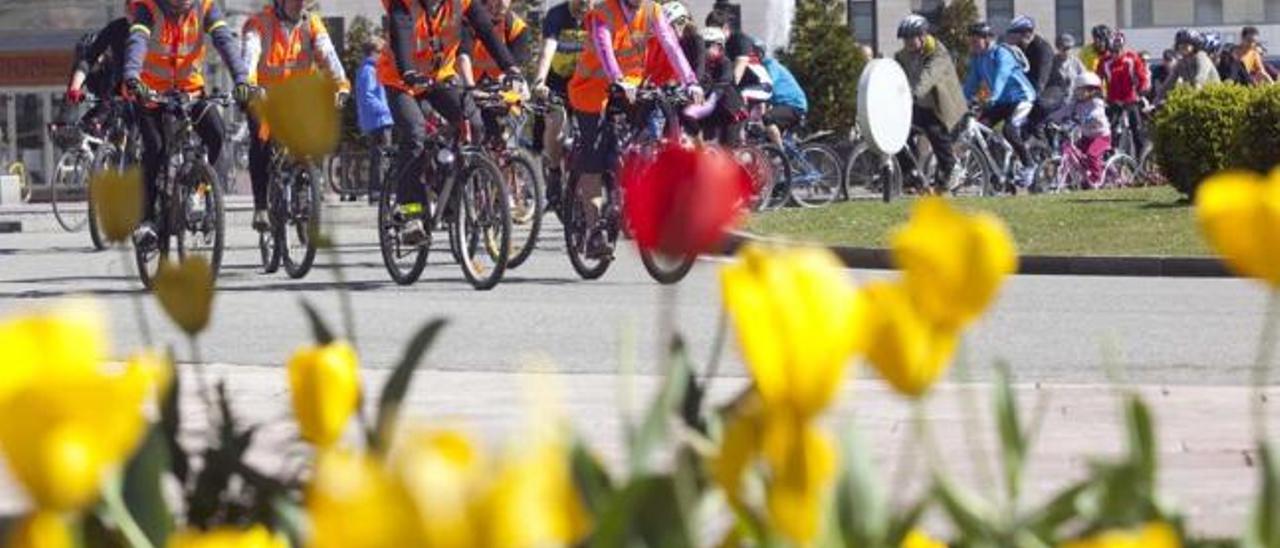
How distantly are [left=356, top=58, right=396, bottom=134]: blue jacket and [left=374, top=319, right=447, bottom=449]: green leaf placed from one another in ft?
69.0

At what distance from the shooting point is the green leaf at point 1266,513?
1.32m

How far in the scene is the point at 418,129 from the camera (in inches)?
517

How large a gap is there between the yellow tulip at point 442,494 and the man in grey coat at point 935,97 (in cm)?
2162

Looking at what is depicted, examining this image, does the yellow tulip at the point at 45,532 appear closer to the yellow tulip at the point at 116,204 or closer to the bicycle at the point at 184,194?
the yellow tulip at the point at 116,204

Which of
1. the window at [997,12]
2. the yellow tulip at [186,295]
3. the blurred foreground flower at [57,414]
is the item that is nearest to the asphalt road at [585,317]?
the yellow tulip at [186,295]

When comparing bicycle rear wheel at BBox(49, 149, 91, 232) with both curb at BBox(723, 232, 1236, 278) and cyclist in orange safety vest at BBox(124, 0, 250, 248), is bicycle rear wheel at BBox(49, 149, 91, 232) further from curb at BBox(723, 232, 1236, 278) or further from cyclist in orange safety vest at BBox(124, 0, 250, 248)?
curb at BBox(723, 232, 1236, 278)

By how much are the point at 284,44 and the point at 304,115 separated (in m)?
12.6

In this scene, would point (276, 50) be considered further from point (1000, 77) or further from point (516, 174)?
point (1000, 77)

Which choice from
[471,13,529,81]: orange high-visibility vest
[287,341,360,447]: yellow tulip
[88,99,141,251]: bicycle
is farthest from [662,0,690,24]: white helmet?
[287,341,360,447]: yellow tulip

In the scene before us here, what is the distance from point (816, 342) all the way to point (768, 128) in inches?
897

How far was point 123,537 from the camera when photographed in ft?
5.11

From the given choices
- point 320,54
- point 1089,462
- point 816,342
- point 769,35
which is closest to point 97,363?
point 816,342

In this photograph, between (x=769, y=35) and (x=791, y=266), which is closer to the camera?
(x=791, y=266)

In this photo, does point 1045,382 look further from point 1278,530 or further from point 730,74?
point 730,74
